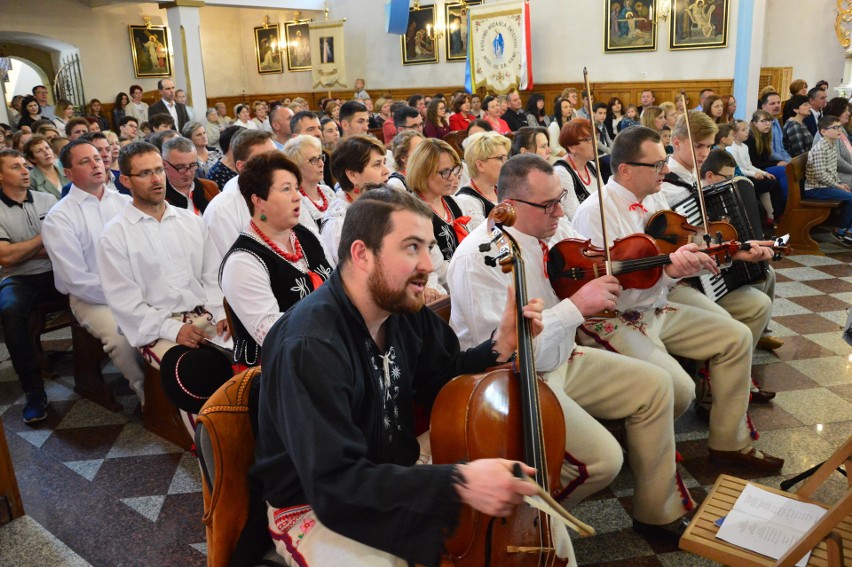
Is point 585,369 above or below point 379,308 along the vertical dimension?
below

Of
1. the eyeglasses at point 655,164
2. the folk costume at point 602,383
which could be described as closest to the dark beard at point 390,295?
the folk costume at point 602,383

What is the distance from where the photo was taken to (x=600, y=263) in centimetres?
264

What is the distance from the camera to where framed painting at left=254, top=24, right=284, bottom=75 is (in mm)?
18141

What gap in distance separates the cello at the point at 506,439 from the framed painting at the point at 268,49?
17872 mm

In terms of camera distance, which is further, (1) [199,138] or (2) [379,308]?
(1) [199,138]

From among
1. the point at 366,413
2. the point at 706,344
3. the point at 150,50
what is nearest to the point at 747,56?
the point at 706,344

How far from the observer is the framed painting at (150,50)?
15500 millimetres

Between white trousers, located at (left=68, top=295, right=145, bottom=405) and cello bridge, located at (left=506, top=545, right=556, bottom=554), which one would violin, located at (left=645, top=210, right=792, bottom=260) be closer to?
cello bridge, located at (left=506, top=545, right=556, bottom=554)

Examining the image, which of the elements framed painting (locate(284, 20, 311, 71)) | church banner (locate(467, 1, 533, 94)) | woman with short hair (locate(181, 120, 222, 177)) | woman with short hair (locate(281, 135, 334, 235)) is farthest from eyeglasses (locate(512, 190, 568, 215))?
framed painting (locate(284, 20, 311, 71))

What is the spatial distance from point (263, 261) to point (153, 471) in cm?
117

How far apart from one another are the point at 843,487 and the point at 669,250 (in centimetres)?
117

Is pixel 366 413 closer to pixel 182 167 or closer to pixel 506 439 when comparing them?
pixel 506 439

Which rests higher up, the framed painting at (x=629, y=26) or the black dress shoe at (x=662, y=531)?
the framed painting at (x=629, y=26)

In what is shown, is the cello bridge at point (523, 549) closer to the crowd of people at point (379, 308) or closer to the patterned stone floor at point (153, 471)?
the crowd of people at point (379, 308)
